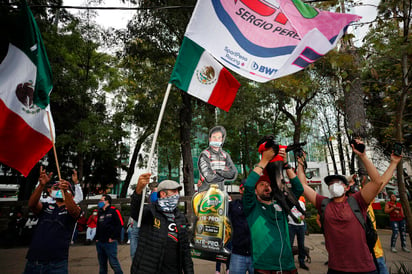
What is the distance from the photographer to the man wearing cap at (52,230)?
12.1ft

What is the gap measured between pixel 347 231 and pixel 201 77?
2.93 meters

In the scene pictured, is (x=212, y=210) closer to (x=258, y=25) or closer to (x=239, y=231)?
(x=239, y=231)

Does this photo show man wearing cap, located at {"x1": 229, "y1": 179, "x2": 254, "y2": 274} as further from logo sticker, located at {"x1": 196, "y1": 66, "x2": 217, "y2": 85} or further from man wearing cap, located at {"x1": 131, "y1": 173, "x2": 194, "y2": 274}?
logo sticker, located at {"x1": 196, "y1": 66, "x2": 217, "y2": 85}

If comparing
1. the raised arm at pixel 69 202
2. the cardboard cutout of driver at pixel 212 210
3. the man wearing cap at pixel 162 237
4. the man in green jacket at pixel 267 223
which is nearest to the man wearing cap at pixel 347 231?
the man in green jacket at pixel 267 223

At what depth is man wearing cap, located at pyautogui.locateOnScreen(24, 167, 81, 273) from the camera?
368cm

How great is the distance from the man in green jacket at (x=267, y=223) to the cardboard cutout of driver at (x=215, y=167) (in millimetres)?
1162

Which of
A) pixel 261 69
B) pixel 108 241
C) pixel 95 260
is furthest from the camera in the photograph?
pixel 95 260

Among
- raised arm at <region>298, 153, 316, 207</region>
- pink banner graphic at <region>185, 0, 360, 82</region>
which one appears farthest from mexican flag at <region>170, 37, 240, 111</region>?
raised arm at <region>298, 153, 316, 207</region>

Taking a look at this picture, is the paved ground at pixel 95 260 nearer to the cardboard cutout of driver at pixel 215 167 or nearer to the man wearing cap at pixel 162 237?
the cardboard cutout of driver at pixel 215 167

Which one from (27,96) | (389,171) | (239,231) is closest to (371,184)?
(389,171)

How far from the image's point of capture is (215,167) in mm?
4609

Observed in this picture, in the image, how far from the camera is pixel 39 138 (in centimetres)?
404

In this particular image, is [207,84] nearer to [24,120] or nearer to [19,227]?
[24,120]

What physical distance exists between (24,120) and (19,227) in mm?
10115
